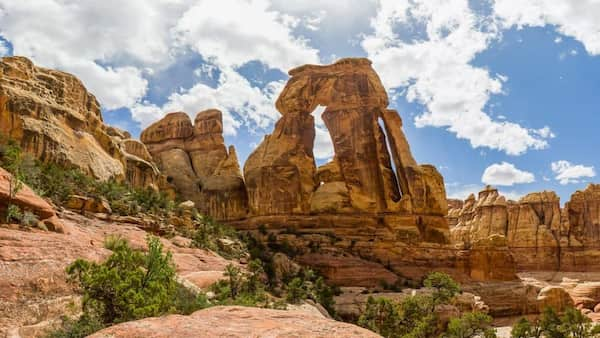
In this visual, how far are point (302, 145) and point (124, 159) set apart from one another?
59.6ft

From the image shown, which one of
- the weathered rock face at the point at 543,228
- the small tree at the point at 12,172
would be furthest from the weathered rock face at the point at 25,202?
the weathered rock face at the point at 543,228

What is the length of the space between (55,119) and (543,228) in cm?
7050

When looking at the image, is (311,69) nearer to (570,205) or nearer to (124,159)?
(124,159)

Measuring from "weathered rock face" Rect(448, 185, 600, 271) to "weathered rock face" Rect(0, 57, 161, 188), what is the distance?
6005 cm

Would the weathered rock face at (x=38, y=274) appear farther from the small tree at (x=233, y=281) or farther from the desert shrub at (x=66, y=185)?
the desert shrub at (x=66, y=185)

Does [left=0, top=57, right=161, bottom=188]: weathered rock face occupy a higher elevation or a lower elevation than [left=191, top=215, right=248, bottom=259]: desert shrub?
higher

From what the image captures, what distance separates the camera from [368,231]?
43.2m

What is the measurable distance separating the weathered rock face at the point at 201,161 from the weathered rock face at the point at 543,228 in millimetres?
42325

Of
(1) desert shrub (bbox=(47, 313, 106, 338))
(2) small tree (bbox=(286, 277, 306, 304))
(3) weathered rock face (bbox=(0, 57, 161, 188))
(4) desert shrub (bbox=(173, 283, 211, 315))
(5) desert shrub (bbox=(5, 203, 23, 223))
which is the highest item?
(3) weathered rock face (bbox=(0, 57, 161, 188))

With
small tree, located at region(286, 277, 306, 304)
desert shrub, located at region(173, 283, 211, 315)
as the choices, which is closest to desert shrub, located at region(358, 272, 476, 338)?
small tree, located at region(286, 277, 306, 304)

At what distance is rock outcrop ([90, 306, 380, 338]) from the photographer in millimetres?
7590

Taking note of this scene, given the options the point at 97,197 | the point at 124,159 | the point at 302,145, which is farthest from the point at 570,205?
the point at 97,197

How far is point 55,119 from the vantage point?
2775 cm

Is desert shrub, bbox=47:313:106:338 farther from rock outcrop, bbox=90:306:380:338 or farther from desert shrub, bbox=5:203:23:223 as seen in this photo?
desert shrub, bbox=5:203:23:223
